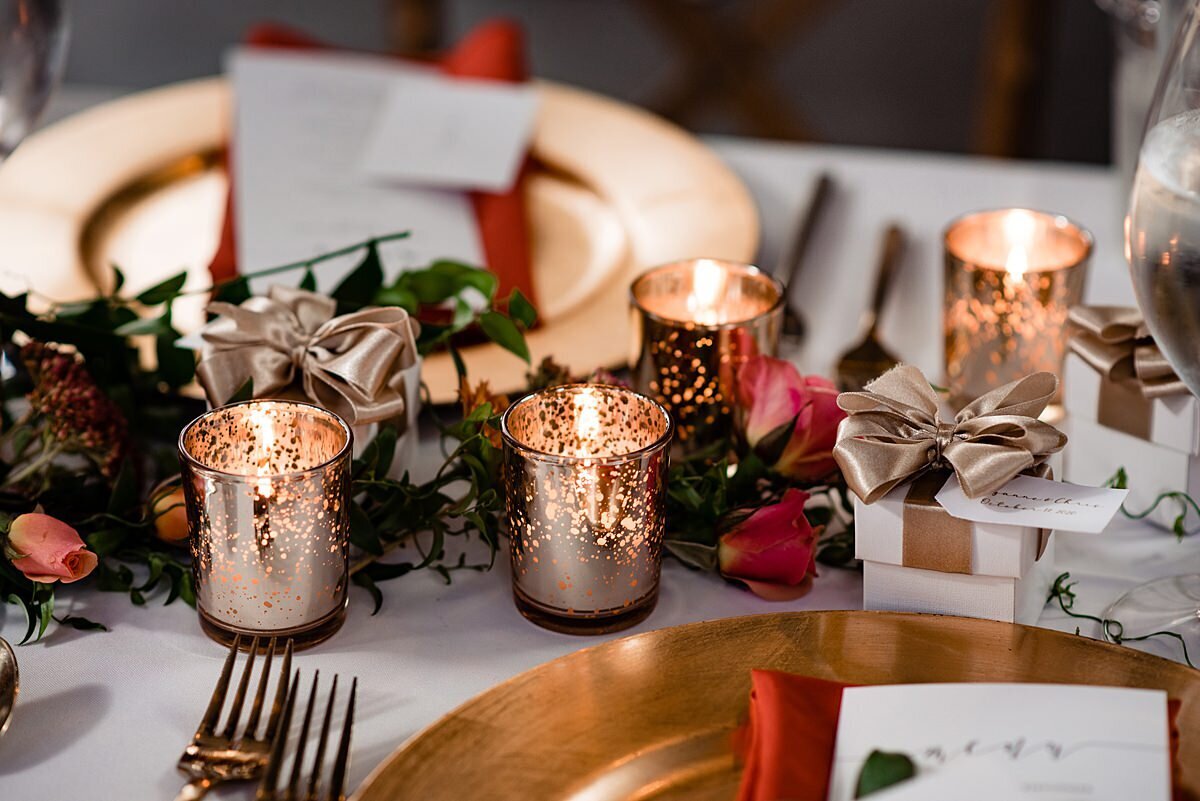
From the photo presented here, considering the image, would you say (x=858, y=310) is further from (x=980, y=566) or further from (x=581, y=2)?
(x=581, y=2)

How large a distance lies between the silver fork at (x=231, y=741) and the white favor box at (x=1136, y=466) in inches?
18.1

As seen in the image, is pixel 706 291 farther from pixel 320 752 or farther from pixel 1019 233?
pixel 320 752

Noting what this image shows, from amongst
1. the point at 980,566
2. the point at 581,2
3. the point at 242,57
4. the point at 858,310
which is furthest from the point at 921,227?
the point at 581,2

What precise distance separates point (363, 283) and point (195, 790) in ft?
1.20

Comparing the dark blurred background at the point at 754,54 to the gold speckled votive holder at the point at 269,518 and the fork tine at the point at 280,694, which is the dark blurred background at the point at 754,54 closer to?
the gold speckled votive holder at the point at 269,518

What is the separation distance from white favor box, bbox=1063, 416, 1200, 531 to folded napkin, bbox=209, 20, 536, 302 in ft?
1.21

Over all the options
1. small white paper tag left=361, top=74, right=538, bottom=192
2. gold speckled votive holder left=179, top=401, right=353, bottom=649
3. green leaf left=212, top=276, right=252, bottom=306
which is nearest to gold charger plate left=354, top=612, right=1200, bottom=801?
gold speckled votive holder left=179, top=401, right=353, bottom=649

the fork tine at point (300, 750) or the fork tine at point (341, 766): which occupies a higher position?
the fork tine at point (300, 750)

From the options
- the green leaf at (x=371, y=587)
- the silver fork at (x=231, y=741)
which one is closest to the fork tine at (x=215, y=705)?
the silver fork at (x=231, y=741)

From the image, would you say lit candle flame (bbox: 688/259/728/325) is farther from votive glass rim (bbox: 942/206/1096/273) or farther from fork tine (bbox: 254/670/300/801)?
fork tine (bbox: 254/670/300/801)

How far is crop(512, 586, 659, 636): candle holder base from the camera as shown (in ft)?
2.19

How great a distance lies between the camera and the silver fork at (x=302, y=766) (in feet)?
1.68

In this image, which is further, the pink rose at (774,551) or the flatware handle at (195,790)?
the pink rose at (774,551)

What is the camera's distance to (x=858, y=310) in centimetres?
101
